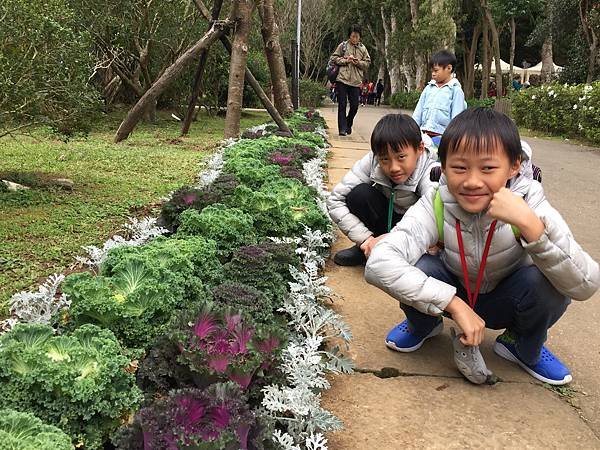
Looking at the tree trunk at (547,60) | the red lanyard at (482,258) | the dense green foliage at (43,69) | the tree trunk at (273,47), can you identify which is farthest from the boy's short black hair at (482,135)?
the tree trunk at (547,60)

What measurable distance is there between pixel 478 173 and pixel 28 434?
→ 1.70 metres

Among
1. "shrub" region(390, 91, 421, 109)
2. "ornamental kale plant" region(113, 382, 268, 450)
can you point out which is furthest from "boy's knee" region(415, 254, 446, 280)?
"shrub" region(390, 91, 421, 109)

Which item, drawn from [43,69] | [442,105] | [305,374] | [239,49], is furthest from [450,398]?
[239,49]

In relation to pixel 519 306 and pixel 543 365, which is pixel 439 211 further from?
pixel 543 365

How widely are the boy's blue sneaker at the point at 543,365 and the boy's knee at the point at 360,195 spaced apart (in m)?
1.25

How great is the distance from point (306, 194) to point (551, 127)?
13.1 m

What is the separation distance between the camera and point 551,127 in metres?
15.7

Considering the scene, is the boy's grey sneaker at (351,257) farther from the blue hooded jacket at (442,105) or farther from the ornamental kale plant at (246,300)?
the blue hooded jacket at (442,105)

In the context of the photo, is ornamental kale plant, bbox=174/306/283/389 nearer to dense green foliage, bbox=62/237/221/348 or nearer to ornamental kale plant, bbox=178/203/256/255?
dense green foliage, bbox=62/237/221/348

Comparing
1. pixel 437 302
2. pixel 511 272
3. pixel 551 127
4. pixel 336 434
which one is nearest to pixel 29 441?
pixel 336 434

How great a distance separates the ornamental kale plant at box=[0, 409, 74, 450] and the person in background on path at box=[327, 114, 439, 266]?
79.3 inches

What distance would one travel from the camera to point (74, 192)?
5.54m

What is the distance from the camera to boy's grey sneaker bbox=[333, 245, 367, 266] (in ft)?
13.1

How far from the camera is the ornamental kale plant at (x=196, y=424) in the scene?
61.3 inches
